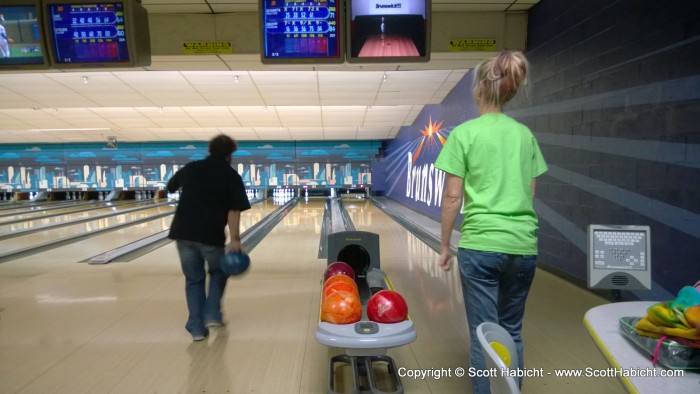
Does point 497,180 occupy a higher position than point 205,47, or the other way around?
point 205,47

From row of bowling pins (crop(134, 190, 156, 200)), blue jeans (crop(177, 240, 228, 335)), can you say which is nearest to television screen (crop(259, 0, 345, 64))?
blue jeans (crop(177, 240, 228, 335))

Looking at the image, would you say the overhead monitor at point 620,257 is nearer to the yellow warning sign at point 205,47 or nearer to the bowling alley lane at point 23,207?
the yellow warning sign at point 205,47

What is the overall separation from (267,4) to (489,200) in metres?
2.48

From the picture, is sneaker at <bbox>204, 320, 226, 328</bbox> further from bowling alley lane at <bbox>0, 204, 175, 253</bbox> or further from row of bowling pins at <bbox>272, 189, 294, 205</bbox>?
row of bowling pins at <bbox>272, 189, 294, 205</bbox>

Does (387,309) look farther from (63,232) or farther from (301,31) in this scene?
(63,232)

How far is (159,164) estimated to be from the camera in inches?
620

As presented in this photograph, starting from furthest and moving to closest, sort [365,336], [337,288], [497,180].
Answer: [337,288], [365,336], [497,180]

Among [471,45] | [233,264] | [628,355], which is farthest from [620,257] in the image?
[471,45]

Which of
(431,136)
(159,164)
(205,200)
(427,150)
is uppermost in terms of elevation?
(431,136)

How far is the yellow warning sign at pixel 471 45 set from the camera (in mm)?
4207

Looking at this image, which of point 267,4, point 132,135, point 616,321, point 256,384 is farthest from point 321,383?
point 132,135

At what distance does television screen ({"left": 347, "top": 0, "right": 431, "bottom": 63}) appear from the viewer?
10.7ft

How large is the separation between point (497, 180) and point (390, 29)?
2.15 meters

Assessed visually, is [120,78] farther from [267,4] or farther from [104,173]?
[104,173]
